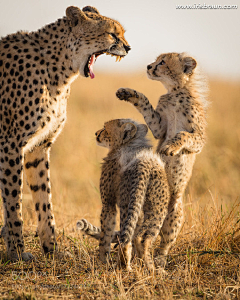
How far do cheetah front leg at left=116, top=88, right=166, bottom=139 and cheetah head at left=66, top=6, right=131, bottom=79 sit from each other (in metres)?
0.33

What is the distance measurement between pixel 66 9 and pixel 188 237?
8.01 ft

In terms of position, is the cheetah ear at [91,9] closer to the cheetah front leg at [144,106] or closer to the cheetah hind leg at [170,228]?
the cheetah front leg at [144,106]

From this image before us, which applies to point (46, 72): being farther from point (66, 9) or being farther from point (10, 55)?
point (66, 9)

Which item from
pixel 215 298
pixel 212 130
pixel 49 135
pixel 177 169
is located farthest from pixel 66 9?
pixel 212 130

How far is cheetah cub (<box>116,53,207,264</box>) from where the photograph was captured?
Result: 3.88 metres

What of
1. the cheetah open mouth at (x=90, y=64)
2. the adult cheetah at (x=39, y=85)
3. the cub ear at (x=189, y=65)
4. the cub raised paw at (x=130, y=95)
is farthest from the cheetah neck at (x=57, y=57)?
the cub ear at (x=189, y=65)

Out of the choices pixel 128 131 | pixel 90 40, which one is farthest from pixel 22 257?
pixel 90 40

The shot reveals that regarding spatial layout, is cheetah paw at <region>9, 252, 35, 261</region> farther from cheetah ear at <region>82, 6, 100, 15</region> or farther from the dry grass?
cheetah ear at <region>82, 6, 100, 15</region>

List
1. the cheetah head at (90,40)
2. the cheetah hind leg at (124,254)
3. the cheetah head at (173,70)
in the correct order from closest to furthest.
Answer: the cheetah hind leg at (124,254), the cheetah head at (90,40), the cheetah head at (173,70)

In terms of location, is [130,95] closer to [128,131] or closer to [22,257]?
[128,131]

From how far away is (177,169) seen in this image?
154 inches

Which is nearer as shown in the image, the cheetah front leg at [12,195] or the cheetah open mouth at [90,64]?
the cheetah front leg at [12,195]

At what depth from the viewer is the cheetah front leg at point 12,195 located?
3.79 meters

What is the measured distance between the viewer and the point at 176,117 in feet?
13.1
